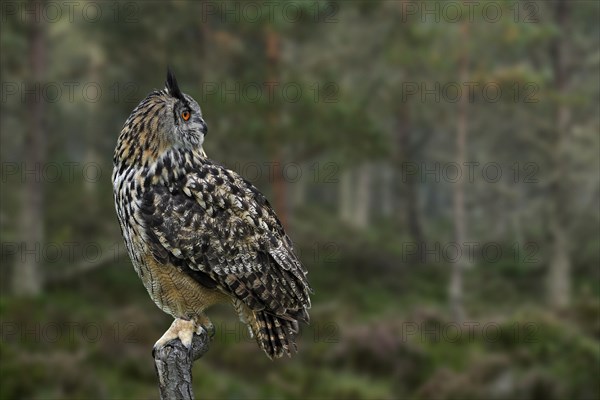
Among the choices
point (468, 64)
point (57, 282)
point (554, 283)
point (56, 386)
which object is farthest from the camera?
point (554, 283)

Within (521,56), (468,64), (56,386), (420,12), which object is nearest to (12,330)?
(56,386)

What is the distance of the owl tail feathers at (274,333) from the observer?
3709mm

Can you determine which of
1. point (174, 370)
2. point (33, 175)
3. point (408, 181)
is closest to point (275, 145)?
point (33, 175)

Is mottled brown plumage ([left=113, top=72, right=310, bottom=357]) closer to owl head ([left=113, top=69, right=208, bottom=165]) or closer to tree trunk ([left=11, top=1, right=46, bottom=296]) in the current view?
owl head ([left=113, top=69, right=208, bottom=165])

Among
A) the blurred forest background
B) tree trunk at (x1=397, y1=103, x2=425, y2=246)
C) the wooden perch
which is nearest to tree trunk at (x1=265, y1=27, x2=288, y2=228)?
the blurred forest background

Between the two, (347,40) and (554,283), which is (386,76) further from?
(554,283)

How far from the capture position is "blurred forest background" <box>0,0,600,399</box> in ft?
36.4

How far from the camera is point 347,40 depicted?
69.1ft

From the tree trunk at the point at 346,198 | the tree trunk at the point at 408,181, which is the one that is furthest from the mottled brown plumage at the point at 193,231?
the tree trunk at the point at 346,198

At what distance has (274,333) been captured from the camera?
3770 mm

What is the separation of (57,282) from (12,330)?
409 centimetres

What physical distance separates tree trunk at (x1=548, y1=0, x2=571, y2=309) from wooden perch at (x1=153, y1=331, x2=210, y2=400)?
15.6 meters

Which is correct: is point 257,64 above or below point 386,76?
above

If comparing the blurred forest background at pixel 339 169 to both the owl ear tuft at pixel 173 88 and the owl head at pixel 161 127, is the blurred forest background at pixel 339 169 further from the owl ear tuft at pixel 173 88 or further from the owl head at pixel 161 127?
the owl ear tuft at pixel 173 88
